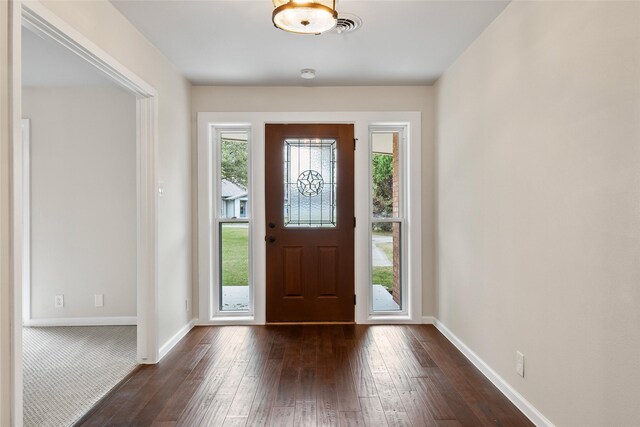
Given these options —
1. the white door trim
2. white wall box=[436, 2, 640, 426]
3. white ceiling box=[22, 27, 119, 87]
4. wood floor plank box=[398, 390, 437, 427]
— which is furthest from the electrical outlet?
white ceiling box=[22, 27, 119, 87]

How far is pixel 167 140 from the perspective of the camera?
354 cm

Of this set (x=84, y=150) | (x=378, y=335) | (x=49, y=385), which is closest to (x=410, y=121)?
(x=378, y=335)

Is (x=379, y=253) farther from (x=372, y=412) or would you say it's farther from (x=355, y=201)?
(x=372, y=412)

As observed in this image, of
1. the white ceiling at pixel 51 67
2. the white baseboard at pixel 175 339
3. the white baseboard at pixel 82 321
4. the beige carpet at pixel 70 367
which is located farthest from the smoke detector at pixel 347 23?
the white baseboard at pixel 82 321

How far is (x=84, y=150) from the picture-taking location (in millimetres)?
4336

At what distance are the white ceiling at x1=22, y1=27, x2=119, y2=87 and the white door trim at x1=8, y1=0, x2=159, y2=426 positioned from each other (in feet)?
1.27

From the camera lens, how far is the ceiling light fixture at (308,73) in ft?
12.4

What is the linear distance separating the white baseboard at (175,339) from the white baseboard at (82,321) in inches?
26.0

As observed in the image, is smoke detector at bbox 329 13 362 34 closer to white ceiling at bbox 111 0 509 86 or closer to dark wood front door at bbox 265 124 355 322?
white ceiling at bbox 111 0 509 86

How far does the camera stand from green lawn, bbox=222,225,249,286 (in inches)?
175

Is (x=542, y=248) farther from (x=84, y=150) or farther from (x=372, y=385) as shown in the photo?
(x=84, y=150)

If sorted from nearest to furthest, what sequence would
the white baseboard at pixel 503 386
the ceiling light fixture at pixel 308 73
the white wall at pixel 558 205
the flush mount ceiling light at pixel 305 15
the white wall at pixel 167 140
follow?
the white wall at pixel 558 205
the flush mount ceiling light at pixel 305 15
the white baseboard at pixel 503 386
the white wall at pixel 167 140
the ceiling light fixture at pixel 308 73

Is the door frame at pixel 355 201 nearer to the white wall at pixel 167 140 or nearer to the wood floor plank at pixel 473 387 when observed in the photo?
the white wall at pixel 167 140

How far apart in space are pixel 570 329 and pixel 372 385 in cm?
133
